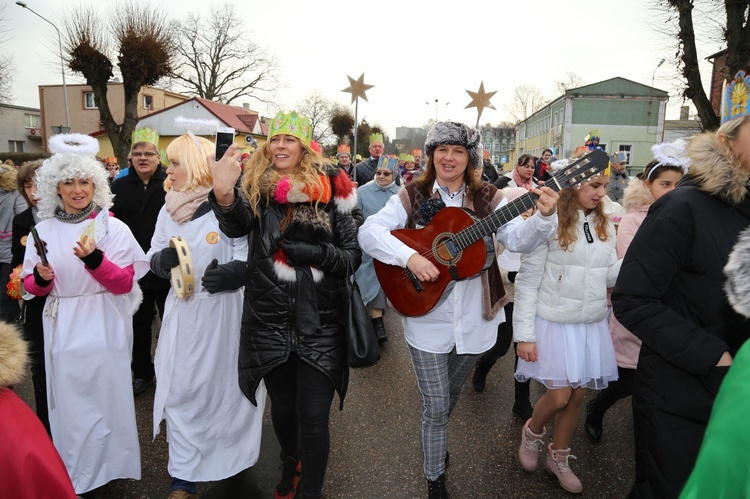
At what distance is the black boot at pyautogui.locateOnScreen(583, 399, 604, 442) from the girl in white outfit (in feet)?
2.12

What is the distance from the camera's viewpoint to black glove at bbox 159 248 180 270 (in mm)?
2623

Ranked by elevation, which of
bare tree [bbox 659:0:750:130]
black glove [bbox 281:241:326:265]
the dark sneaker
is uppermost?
bare tree [bbox 659:0:750:130]

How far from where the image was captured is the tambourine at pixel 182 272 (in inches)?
102

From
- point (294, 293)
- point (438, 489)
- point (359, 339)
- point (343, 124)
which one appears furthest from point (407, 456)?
point (343, 124)

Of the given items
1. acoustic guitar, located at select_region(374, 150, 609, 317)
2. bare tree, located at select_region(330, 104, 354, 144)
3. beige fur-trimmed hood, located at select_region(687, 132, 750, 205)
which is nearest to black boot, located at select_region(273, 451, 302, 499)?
acoustic guitar, located at select_region(374, 150, 609, 317)

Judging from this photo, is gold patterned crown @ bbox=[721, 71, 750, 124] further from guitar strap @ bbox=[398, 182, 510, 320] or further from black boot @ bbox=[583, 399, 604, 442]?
black boot @ bbox=[583, 399, 604, 442]

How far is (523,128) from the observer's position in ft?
207

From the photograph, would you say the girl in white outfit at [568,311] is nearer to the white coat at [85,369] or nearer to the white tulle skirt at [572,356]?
the white tulle skirt at [572,356]

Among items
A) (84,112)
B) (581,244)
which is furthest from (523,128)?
(581,244)

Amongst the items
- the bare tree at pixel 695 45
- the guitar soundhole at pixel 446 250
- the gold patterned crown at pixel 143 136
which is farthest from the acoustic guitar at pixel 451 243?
the bare tree at pixel 695 45

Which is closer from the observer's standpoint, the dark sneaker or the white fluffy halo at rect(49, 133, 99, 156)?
the white fluffy halo at rect(49, 133, 99, 156)

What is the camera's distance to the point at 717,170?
1743 millimetres

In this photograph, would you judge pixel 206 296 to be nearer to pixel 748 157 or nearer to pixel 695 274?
pixel 695 274

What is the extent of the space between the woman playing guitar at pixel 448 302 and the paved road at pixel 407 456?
0.42m
